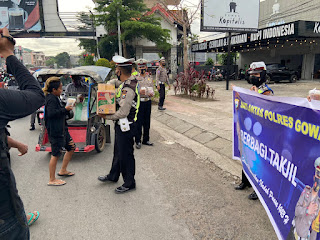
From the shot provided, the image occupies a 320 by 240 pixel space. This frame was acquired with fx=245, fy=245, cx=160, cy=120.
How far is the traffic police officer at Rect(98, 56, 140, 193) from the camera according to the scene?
11.6 ft

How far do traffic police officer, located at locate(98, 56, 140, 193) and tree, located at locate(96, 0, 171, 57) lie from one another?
20936 mm

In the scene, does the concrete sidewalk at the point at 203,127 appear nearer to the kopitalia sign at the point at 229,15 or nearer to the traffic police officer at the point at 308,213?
the traffic police officer at the point at 308,213

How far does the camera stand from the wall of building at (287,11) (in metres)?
25.5

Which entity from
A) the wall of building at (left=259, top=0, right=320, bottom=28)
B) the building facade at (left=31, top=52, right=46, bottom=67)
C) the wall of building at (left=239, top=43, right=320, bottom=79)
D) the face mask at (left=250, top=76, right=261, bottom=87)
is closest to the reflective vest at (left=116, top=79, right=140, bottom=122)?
the face mask at (left=250, top=76, right=261, bottom=87)

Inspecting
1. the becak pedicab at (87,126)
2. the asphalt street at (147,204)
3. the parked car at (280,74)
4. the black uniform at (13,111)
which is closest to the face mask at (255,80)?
the asphalt street at (147,204)

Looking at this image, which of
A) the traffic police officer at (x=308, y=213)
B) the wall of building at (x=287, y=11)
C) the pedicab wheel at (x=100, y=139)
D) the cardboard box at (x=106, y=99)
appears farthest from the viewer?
the wall of building at (x=287, y=11)

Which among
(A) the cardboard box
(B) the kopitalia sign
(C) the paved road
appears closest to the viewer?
(C) the paved road

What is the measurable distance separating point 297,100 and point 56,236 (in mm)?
2915

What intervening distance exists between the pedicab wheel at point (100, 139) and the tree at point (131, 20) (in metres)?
19.4

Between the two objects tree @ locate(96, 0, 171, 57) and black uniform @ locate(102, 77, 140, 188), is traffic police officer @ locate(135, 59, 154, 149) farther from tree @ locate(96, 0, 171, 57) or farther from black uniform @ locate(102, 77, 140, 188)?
tree @ locate(96, 0, 171, 57)

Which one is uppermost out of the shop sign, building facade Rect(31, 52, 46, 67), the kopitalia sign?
building facade Rect(31, 52, 46, 67)

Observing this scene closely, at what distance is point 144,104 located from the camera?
611 cm

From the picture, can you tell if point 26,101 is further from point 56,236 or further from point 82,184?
point 82,184

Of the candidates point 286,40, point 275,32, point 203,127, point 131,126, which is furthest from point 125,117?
point 286,40
